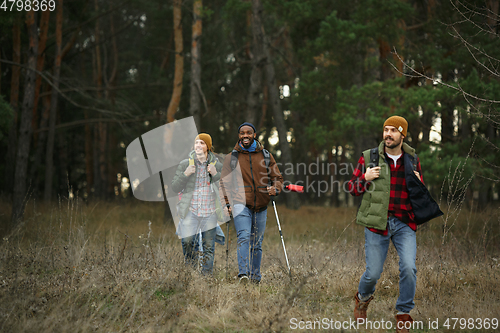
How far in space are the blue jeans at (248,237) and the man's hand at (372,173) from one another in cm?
180

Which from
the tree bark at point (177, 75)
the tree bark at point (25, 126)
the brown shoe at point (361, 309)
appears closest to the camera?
the brown shoe at point (361, 309)

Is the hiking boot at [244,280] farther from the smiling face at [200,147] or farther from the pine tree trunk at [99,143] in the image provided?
the pine tree trunk at [99,143]

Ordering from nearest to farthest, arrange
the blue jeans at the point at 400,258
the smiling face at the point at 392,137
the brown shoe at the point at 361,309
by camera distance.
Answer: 1. the blue jeans at the point at 400,258
2. the smiling face at the point at 392,137
3. the brown shoe at the point at 361,309

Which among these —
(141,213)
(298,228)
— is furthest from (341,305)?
(141,213)

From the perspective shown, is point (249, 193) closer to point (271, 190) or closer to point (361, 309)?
point (271, 190)

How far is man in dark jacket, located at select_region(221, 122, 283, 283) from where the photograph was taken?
5.14 metres

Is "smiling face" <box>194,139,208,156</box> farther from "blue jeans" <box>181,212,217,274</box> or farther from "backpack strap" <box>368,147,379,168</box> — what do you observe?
"backpack strap" <box>368,147,379,168</box>

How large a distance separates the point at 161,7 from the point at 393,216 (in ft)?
53.8

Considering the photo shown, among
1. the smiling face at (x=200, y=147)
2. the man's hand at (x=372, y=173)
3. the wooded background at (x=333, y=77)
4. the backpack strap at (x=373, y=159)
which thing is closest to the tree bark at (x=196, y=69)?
the wooded background at (x=333, y=77)

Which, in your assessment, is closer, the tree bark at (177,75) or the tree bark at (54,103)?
the tree bark at (177,75)

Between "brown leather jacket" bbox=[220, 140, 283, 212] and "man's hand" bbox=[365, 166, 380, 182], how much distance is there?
169 cm

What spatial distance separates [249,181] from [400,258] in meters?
2.13

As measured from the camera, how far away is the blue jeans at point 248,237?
509 cm

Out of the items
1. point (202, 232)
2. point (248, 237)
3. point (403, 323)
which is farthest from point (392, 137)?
point (202, 232)
